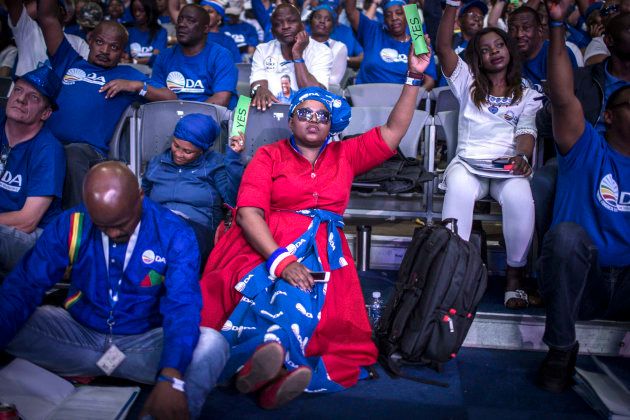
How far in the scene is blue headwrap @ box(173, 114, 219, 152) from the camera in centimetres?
361

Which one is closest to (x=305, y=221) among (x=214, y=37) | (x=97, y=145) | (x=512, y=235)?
(x=512, y=235)

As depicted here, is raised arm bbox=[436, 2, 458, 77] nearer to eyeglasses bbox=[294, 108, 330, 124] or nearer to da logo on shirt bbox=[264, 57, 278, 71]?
eyeglasses bbox=[294, 108, 330, 124]

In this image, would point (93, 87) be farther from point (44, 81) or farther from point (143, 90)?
point (44, 81)

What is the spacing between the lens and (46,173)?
342 cm

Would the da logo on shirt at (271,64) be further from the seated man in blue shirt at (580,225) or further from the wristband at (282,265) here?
the seated man in blue shirt at (580,225)

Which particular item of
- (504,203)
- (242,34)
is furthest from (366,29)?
(504,203)

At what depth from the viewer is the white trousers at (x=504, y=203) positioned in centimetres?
361

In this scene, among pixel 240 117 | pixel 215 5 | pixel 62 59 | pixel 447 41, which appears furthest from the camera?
pixel 215 5

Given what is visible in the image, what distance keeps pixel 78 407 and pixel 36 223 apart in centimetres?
128

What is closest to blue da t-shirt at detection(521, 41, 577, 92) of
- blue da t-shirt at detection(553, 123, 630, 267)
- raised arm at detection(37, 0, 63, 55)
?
blue da t-shirt at detection(553, 123, 630, 267)

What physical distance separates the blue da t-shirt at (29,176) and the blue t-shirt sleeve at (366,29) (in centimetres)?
351

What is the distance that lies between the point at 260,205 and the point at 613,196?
1.62 meters

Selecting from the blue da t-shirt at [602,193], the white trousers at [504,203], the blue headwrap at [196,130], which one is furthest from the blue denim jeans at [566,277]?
the blue headwrap at [196,130]

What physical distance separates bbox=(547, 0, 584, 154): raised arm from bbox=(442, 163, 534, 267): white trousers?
2.20ft
